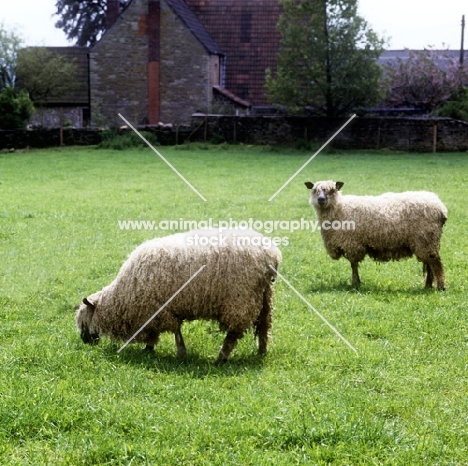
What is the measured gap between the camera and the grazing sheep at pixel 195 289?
6434mm

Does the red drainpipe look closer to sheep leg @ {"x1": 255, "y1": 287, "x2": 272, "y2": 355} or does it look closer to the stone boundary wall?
the stone boundary wall

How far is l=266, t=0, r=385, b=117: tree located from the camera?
3194 cm

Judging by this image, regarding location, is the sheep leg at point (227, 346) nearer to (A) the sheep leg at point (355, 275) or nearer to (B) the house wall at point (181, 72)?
(A) the sheep leg at point (355, 275)

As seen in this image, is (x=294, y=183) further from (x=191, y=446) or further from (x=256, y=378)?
(x=191, y=446)

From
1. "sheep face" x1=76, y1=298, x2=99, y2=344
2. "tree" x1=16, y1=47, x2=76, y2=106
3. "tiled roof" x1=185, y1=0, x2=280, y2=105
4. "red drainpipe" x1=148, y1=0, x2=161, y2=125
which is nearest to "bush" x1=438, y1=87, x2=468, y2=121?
"tiled roof" x1=185, y1=0, x2=280, y2=105

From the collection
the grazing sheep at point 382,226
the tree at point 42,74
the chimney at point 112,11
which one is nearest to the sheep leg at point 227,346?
the grazing sheep at point 382,226

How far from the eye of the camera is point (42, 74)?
39.5m

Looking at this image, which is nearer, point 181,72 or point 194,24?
point 181,72

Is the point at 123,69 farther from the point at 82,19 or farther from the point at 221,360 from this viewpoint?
the point at 221,360

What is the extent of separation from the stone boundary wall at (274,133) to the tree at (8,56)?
10301mm

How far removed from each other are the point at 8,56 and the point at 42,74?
3.10m

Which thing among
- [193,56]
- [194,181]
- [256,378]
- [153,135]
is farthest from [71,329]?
[193,56]

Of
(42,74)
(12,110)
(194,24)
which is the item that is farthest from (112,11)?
(12,110)

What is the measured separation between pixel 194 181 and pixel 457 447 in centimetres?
1629
